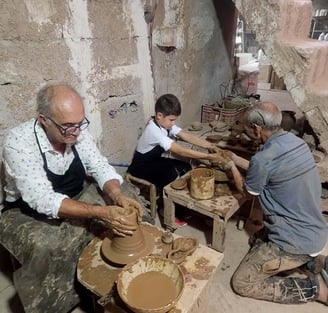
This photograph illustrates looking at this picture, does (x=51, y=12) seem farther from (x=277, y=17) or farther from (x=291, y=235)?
(x=291, y=235)

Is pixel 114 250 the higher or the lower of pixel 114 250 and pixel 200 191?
the higher

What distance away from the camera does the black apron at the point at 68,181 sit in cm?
208

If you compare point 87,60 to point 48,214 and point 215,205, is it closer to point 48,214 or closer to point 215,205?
point 48,214

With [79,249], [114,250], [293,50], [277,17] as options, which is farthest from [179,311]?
[277,17]

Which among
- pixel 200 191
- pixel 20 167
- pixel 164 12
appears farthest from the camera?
pixel 164 12

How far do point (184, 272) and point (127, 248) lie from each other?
336 mm

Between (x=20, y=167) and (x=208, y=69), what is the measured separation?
3143mm

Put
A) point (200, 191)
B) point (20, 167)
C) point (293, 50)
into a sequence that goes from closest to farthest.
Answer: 1. point (20, 167)
2. point (200, 191)
3. point (293, 50)

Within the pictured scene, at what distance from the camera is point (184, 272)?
1635mm

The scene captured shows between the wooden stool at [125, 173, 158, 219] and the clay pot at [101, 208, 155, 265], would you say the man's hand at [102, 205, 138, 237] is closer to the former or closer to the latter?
the clay pot at [101, 208, 155, 265]

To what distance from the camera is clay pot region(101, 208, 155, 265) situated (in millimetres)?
1654

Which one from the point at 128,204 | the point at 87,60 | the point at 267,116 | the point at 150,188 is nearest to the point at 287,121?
the point at 267,116

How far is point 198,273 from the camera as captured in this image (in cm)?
163

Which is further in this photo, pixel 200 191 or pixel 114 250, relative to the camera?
pixel 200 191
